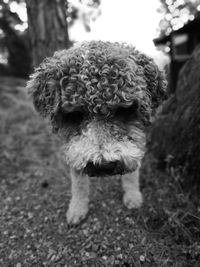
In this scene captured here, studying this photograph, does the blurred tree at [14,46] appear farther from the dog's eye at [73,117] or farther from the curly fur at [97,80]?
the dog's eye at [73,117]

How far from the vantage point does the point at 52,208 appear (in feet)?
12.0

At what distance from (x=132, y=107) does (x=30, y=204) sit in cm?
205

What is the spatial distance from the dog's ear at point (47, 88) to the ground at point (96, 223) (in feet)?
4.42

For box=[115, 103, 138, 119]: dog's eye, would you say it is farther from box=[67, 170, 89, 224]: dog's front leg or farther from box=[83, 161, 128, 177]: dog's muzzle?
box=[67, 170, 89, 224]: dog's front leg

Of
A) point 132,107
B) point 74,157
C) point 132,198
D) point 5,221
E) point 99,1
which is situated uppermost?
point 99,1

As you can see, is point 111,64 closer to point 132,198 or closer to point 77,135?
point 77,135

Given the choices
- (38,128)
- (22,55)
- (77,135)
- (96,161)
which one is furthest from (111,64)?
(22,55)

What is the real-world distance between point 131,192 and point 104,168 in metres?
1.33

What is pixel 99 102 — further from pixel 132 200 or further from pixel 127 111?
pixel 132 200

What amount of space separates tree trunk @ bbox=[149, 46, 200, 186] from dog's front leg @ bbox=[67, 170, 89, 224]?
1.12 metres

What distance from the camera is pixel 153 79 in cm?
290

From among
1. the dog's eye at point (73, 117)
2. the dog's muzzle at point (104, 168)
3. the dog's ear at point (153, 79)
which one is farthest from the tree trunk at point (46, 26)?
the dog's muzzle at point (104, 168)

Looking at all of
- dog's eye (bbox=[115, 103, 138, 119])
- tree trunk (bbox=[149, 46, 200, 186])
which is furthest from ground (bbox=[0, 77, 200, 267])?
dog's eye (bbox=[115, 103, 138, 119])

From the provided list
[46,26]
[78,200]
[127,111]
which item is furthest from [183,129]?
[46,26]
